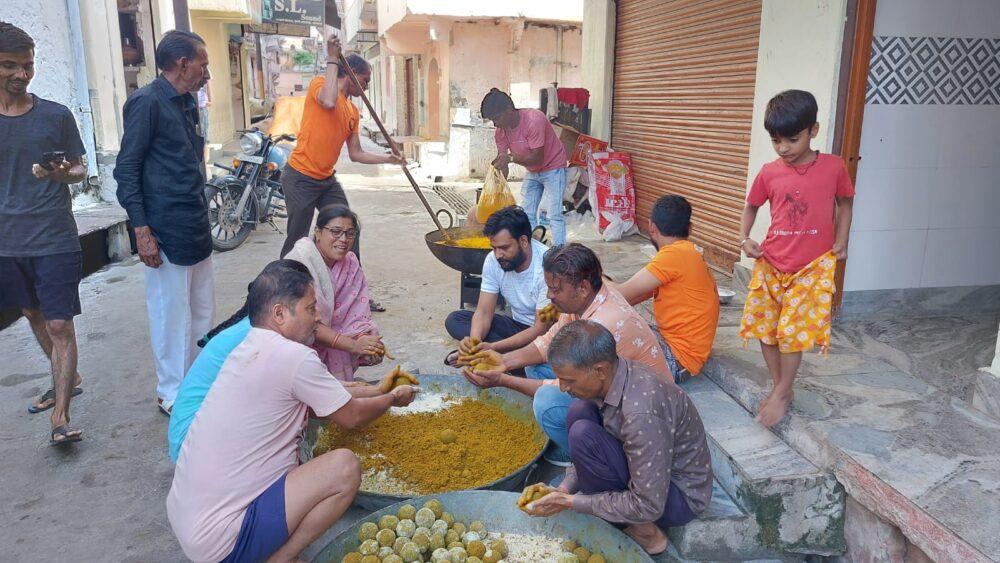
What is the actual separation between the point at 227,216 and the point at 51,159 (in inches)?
187

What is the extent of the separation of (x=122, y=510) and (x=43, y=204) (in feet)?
5.05

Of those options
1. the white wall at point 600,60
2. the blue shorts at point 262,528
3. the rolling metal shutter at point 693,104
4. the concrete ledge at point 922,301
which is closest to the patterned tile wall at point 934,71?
the concrete ledge at point 922,301

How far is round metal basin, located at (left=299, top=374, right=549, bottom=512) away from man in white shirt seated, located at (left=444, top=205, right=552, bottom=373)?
0.14 m

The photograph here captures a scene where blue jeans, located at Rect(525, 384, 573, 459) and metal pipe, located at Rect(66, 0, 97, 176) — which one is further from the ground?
metal pipe, located at Rect(66, 0, 97, 176)

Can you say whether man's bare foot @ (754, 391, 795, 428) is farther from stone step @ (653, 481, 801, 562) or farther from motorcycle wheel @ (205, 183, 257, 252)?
motorcycle wheel @ (205, 183, 257, 252)

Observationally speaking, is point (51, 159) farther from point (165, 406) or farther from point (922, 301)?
point (922, 301)

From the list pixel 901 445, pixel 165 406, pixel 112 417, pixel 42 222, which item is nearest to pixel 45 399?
pixel 112 417

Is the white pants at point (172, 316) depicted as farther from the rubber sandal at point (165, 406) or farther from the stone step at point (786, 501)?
the stone step at point (786, 501)

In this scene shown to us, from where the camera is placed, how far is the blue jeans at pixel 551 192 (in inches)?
238

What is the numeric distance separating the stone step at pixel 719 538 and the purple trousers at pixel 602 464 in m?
0.16

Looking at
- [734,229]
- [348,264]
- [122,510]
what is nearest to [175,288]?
[348,264]

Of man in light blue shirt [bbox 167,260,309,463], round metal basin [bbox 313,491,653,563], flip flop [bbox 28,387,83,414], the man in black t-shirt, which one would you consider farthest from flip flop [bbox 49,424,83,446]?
round metal basin [bbox 313,491,653,563]

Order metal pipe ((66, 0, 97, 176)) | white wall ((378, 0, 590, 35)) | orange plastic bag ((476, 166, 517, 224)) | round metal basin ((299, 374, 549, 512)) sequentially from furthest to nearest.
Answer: white wall ((378, 0, 590, 35))
metal pipe ((66, 0, 97, 176))
orange plastic bag ((476, 166, 517, 224))
round metal basin ((299, 374, 549, 512))

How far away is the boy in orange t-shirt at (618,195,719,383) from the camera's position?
322 centimetres
